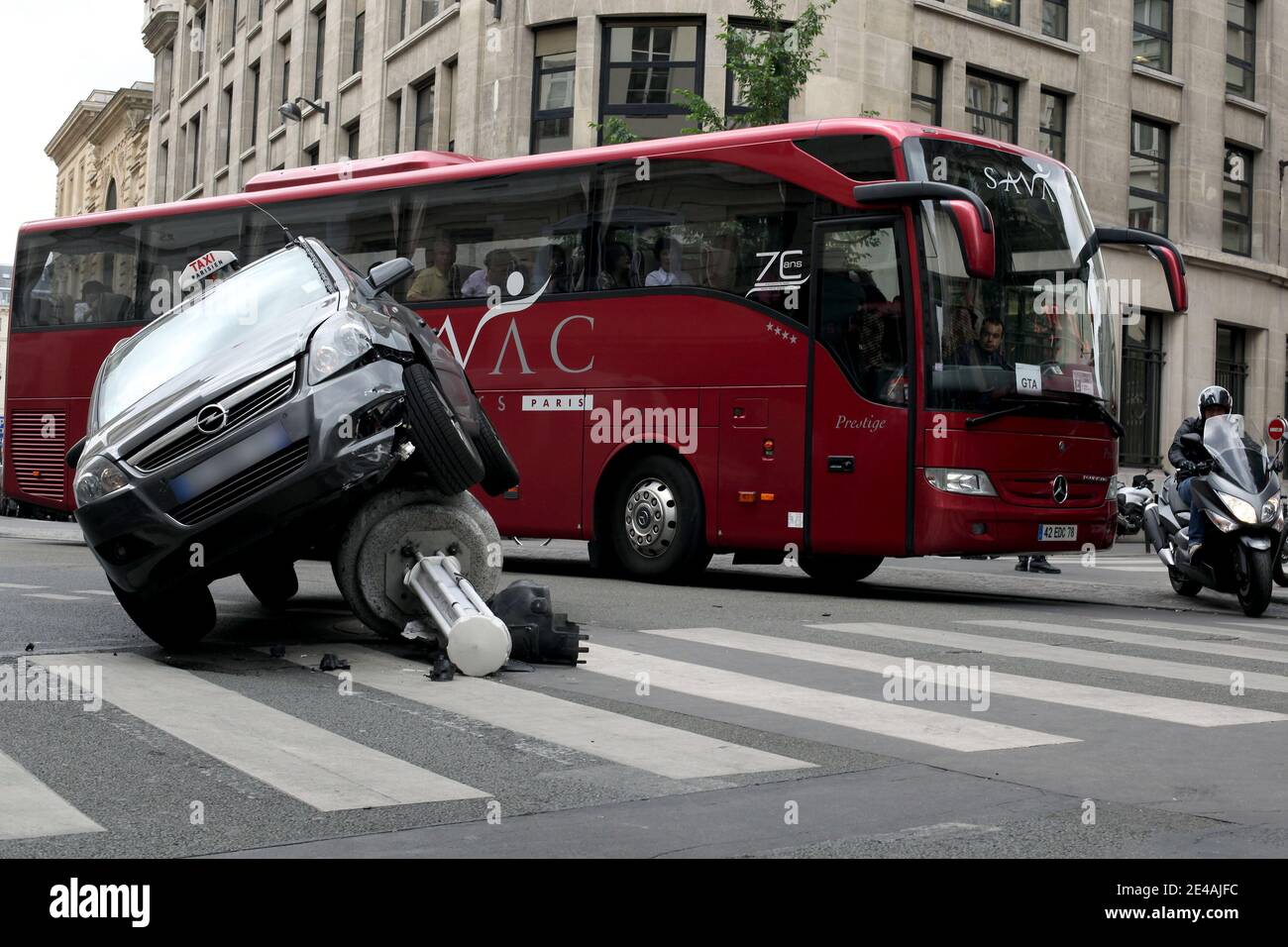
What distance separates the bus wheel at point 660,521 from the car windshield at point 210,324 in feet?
17.5

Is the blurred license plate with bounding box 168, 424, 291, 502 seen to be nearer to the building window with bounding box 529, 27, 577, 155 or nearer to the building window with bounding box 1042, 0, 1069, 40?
the building window with bounding box 529, 27, 577, 155

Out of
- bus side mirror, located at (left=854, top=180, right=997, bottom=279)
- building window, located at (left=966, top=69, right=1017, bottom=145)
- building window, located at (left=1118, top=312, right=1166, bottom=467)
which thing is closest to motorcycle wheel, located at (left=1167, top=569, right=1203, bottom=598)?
bus side mirror, located at (left=854, top=180, right=997, bottom=279)

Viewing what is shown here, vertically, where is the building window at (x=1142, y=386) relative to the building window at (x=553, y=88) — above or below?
below

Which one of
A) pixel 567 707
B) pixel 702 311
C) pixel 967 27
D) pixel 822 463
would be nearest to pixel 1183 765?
pixel 567 707

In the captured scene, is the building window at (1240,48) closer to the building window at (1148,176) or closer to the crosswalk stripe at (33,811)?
the building window at (1148,176)

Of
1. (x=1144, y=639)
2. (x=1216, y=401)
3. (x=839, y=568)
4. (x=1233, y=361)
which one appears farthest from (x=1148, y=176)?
(x=1144, y=639)

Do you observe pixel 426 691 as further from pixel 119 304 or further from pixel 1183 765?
pixel 119 304

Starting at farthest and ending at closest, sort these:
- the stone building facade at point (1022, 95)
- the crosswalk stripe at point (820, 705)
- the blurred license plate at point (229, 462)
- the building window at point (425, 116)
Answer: the building window at point (425, 116) < the stone building facade at point (1022, 95) < the blurred license plate at point (229, 462) < the crosswalk stripe at point (820, 705)

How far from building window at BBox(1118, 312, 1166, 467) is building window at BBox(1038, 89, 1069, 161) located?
3.89m

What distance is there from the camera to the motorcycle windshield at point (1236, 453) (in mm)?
12078

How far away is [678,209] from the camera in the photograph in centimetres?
1365

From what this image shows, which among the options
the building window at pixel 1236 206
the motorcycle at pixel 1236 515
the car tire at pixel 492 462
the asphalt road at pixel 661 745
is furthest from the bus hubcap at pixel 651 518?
the building window at pixel 1236 206

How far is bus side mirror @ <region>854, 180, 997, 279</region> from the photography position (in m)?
11.2
